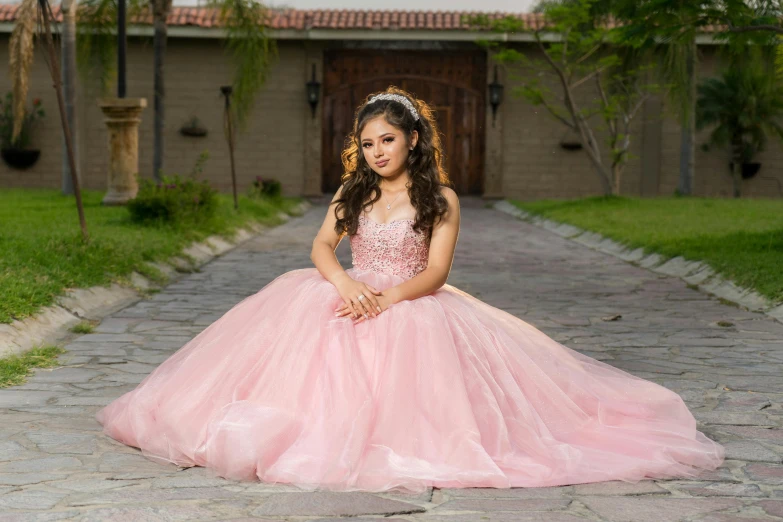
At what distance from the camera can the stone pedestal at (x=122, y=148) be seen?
15.4 m

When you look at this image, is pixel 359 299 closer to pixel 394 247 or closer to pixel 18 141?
pixel 394 247

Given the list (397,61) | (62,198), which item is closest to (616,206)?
(397,61)

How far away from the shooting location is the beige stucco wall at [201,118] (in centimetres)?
2391

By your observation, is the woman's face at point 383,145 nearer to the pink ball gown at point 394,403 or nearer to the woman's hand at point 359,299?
the pink ball gown at point 394,403

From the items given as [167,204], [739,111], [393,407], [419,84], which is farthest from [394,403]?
[739,111]

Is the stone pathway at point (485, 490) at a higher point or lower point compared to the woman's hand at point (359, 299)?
lower

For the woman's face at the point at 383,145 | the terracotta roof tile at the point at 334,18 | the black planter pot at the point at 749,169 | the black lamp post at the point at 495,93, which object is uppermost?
the terracotta roof tile at the point at 334,18

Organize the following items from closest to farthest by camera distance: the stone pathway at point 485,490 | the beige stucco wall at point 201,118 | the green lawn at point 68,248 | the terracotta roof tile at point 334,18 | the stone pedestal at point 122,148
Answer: the stone pathway at point 485,490
the green lawn at point 68,248
the stone pedestal at point 122,148
the terracotta roof tile at point 334,18
the beige stucco wall at point 201,118

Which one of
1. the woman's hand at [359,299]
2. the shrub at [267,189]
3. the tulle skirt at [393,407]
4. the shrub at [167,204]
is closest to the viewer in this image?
the tulle skirt at [393,407]

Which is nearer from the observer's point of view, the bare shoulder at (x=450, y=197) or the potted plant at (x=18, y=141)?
the bare shoulder at (x=450, y=197)

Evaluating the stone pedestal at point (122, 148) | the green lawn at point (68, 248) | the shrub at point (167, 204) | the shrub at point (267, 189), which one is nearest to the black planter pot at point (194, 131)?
the shrub at point (267, 189)

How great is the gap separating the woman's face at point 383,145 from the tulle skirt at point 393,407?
45cm

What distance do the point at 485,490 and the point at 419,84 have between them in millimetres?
20573

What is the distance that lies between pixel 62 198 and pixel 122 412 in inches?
550
